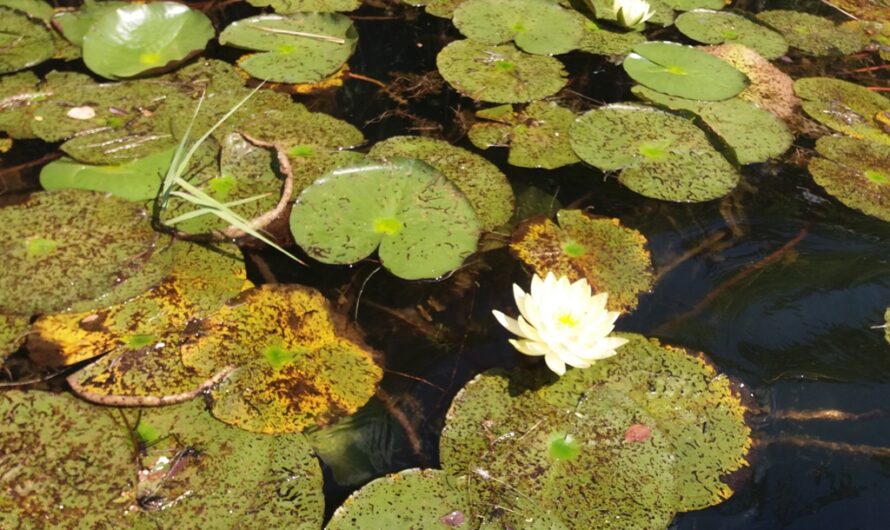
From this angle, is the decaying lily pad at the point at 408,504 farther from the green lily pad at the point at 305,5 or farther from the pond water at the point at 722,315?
the green lily pad at the point at 305,5

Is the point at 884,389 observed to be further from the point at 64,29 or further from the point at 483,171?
the point at 64,29

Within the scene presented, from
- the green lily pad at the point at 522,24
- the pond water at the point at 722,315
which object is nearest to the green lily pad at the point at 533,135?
the pond water at the point at 722,315

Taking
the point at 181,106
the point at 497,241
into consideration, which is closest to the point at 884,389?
the point at 497,241

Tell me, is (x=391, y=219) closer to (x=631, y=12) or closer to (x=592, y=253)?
(x=592, y=253)

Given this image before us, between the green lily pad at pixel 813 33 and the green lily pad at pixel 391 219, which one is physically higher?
the green lily pad at pixel 391 219

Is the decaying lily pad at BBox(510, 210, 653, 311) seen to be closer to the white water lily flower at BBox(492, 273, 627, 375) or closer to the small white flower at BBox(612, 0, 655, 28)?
the white water lily flower at BBox(492, 273, 627, 375)

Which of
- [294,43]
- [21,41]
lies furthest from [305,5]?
[21,41]

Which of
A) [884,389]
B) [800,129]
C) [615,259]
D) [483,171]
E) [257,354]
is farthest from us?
[800,129]
